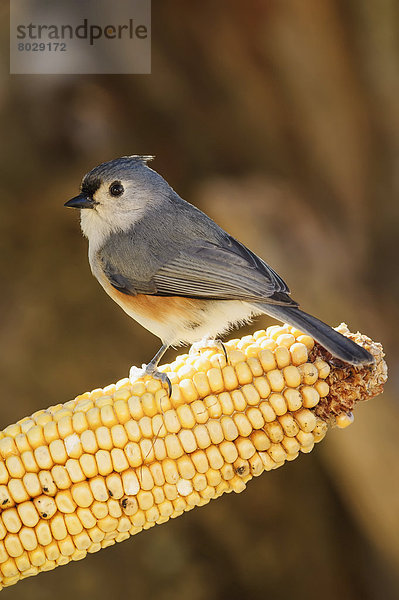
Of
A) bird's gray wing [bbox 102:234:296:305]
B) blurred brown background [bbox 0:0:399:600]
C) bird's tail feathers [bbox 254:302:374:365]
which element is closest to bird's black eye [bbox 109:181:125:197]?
bird's gray wing [bbox 102:234:296:305]

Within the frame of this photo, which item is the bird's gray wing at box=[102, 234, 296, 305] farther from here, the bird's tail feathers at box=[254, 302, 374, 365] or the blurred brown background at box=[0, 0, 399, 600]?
the blurred brown background at box=[0, 0, 399, 600]

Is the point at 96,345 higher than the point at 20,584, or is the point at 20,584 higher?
the point at 96,345

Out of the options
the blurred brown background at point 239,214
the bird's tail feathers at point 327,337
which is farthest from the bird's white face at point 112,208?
the blurred brown background at point 239,214

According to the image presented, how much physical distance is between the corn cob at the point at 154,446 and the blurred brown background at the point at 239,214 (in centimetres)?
151

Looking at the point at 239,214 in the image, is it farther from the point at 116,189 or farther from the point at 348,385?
the point at 348,385


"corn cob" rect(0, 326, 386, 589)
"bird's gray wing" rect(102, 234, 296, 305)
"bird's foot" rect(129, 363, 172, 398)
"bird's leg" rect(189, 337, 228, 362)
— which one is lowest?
"corn cob" rect(0, 326, 386, 589)

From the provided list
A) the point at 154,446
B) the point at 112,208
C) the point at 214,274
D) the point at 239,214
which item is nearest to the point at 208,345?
the point at 214,274

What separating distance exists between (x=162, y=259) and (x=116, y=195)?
0.26 m

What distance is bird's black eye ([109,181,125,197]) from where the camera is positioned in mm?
2174

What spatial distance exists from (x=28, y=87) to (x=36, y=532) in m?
2.61

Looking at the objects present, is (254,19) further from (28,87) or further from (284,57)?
(28,87)

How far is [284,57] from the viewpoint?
3.51 meters

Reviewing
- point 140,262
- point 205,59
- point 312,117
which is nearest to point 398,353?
point 312,117

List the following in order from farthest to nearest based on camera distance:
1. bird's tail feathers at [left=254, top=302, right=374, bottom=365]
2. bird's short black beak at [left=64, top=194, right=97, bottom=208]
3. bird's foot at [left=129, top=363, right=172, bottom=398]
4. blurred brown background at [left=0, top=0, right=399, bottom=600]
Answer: blurred brown background at [left=0, top=0, right=399, bottom=600]
bird's short black beak at [left=64, top=194, right=97, bottom=208]
bird's foot at [left=129, top=363, right=172, bottom=398]
bird's tail feathers at [left=254, top=302, right=374, bottom=365]
